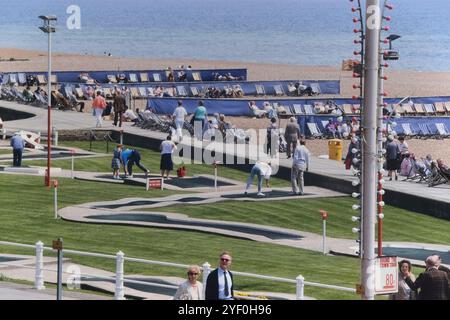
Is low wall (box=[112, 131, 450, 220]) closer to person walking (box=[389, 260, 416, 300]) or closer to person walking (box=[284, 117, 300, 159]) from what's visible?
person walking (box=[284, 117, 300, 159])

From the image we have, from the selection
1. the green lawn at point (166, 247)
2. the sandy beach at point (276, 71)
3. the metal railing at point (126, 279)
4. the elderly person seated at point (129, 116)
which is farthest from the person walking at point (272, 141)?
the sandy beach at point (276, 71)

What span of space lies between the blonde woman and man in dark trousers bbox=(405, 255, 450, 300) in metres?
3.40

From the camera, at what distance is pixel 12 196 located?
37.8m

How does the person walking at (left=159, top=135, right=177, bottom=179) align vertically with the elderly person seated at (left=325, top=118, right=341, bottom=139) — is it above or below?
below

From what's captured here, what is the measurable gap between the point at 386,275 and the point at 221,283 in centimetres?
224

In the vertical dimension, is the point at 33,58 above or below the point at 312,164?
above

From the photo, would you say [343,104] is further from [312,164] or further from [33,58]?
[33,58]

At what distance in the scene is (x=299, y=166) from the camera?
38156 millimetres

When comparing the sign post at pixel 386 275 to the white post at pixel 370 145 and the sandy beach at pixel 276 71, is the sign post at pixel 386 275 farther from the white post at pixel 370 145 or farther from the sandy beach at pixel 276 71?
the sandy beach at pixel 276 71

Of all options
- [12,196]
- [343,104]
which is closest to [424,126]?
[343,104]

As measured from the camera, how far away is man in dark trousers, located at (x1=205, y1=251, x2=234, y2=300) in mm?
19219

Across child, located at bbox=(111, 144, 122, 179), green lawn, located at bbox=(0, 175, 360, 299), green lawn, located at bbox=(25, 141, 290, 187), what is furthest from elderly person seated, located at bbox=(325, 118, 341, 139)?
green lawn, located at bbox=(0, 175, 360, 299)

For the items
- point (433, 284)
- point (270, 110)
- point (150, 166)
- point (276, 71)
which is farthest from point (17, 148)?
point (276, 71)
